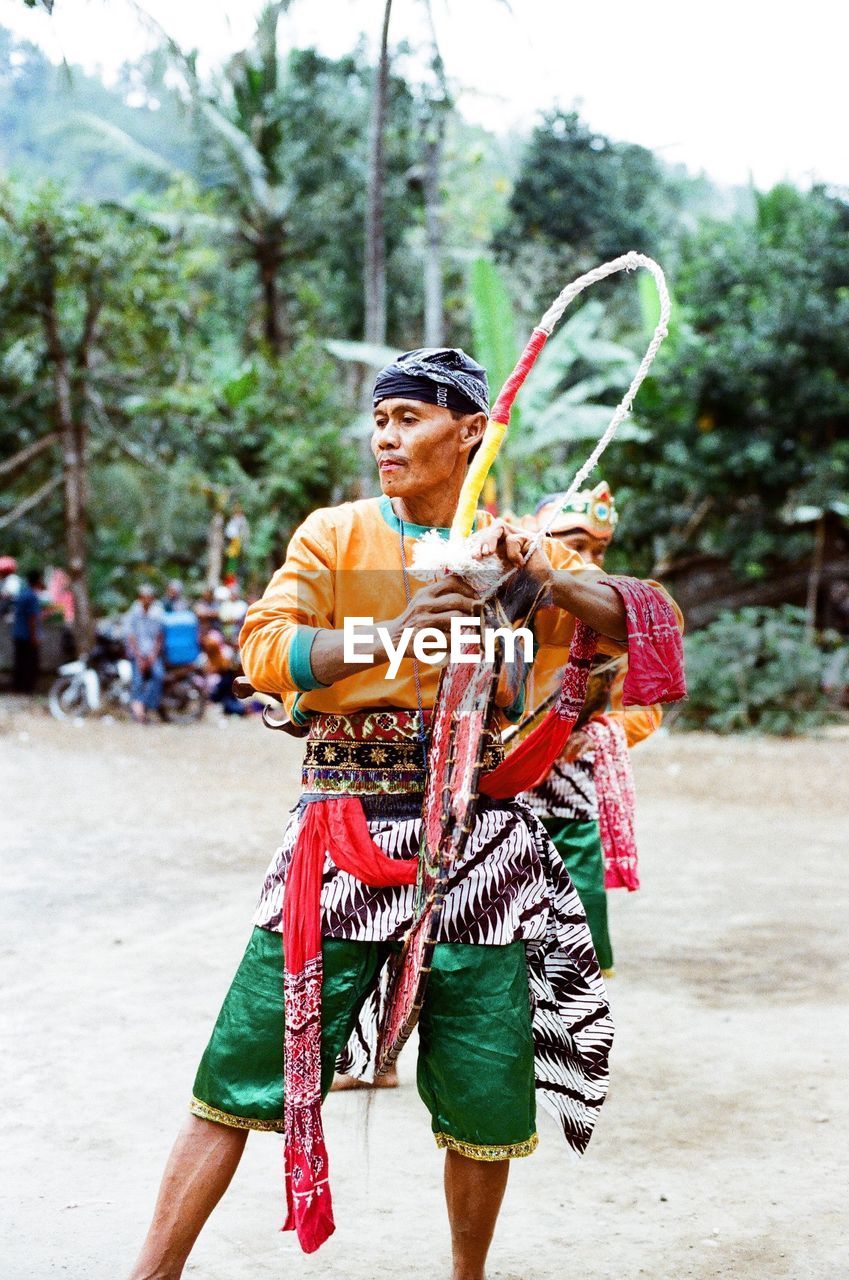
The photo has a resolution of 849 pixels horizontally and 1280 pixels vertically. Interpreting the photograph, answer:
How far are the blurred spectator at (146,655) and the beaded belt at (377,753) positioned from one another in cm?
1288

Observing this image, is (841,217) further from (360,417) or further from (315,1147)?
(315,1147)

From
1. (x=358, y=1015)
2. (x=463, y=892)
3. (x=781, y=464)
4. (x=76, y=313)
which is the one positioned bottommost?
(x=358, y=1015)

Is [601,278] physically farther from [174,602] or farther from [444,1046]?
[174,602]

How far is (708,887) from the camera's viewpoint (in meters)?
7.21

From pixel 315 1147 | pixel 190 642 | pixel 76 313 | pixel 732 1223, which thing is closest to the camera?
pixel 315 1147

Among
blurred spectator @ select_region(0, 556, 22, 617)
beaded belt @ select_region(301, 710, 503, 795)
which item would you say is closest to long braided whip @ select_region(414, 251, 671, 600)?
beaded belt @ select_region(301, 710, 503, 795)

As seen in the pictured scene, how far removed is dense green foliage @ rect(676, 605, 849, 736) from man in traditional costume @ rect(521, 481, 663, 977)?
1056 cm

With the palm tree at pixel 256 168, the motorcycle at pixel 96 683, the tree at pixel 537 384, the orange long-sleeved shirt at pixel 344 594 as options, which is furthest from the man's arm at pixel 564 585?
the palm tree at pixel 256 168

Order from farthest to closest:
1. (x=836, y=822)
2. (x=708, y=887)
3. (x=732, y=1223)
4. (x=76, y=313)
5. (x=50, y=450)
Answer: (x=50, y=450) < (x=76, y=313) < (x=836, y=822) < (x=708, y=887) < (x=732, y=1223)

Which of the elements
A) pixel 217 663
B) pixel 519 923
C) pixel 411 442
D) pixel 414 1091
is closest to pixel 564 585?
pixel 411 442

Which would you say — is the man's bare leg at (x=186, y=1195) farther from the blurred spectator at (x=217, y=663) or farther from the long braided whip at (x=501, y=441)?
the blurred spectator at (x=217, y=663)

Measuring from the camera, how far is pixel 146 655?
607 inches

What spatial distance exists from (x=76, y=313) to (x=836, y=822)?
39.7ft

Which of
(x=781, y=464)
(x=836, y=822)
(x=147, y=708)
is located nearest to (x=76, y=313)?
(x=147, y=708)
